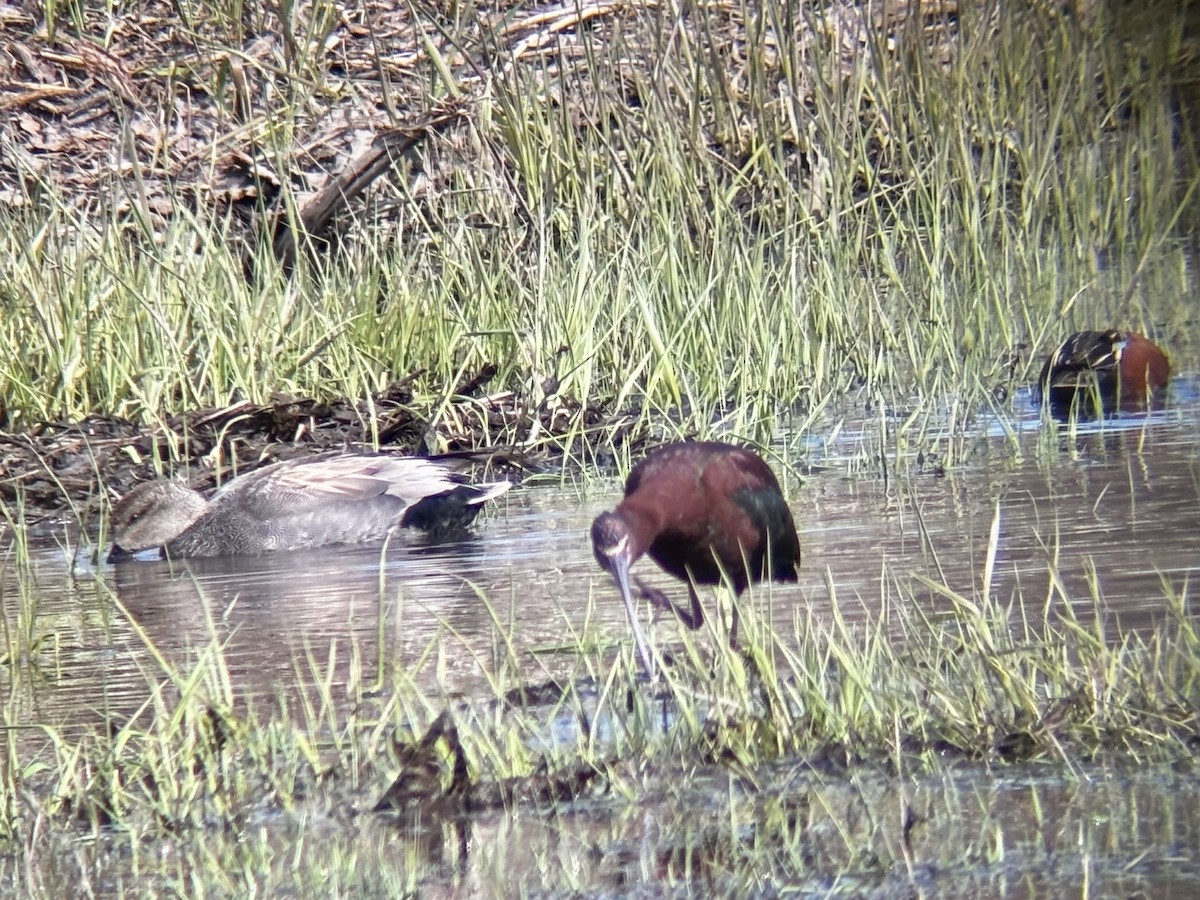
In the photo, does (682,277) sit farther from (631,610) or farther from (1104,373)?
(631,610)

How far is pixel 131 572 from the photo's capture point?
23.2 feet

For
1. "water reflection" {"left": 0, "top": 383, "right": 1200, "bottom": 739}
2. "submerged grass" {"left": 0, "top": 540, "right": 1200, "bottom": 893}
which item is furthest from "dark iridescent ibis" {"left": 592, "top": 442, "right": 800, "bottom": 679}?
"submerged grass" {"left": 0, "top": 540, "right": 1200, "bottom": 893}

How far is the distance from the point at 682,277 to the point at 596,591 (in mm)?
3717

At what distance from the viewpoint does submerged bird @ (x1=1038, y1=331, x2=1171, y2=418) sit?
7.71 m

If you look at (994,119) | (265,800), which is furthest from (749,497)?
(994,119)

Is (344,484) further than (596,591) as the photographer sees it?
Yes

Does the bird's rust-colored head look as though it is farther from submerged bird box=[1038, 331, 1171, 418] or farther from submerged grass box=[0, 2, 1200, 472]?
submerged bird box=[1038, 331, 1171, 418]

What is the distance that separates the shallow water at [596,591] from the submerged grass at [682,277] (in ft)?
2.20

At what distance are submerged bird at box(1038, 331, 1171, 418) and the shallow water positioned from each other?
0.45 ft

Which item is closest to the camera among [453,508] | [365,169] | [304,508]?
[453,508]

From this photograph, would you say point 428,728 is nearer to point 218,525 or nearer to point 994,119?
point 218,525

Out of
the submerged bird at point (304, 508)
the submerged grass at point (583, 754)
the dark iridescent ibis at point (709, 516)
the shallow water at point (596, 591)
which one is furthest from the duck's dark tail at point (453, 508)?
the submerged grass at point (583, 754)

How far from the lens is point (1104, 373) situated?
7.72 meters

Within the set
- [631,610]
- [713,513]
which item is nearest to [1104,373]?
[713,513]
